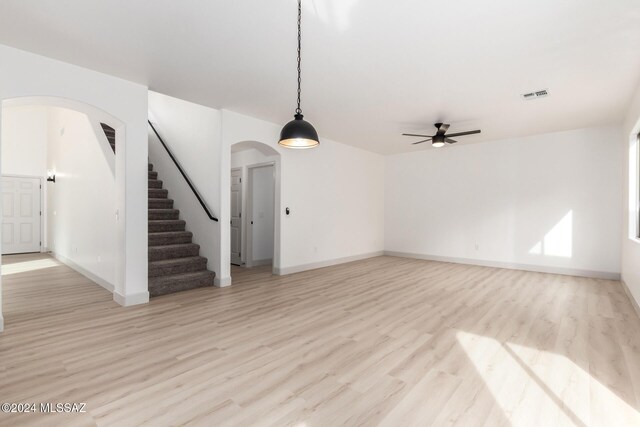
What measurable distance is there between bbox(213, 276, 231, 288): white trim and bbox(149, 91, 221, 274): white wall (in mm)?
183

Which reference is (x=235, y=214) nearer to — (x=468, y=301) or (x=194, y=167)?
(x=194, y=167)

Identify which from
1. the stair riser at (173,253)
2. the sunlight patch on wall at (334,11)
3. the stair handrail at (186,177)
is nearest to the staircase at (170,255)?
the stair riser at (173,253)

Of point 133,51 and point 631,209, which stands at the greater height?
point 133,51

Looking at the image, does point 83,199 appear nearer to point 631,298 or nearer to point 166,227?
point 166,227

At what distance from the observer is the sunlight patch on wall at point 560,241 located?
6.27 m

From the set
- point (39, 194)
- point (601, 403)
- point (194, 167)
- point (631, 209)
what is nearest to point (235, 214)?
point (194, 167)

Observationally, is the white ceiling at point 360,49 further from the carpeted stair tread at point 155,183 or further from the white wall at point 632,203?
the carpeted stair tread at point 155,183

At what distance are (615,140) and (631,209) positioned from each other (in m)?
1.80

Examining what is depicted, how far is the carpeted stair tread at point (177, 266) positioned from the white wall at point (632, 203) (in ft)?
21.1

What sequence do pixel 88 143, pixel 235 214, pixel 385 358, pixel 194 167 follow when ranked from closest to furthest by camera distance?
1. pixel 385 358
2. pixel 88 143
3. pixel 194 167
4. pixel 235 214

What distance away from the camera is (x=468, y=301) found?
14.7ft

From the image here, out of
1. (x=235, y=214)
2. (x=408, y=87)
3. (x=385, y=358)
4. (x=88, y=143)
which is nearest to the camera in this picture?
(x=385, y=358)

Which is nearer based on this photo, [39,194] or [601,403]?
[601,403]

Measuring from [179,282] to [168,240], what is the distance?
1136 mm
